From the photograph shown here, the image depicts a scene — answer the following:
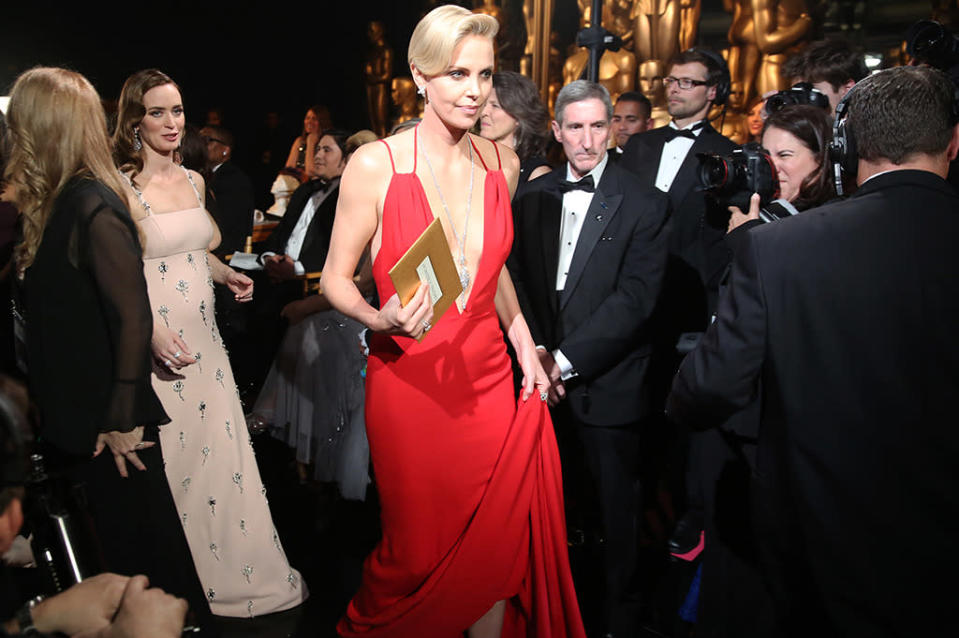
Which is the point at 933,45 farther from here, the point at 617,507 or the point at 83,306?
the point at 83,306

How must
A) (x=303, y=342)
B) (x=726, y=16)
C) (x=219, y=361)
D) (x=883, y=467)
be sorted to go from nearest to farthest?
(x=883, y=467)
(x=219, y=361)
(x=303, y=342)
(x=726, y=16)

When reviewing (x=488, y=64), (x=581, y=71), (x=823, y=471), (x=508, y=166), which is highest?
(x=581, y=71)

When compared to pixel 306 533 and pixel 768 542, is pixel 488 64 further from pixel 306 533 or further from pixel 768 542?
pixel 306 533

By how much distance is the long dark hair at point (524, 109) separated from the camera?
150 inches

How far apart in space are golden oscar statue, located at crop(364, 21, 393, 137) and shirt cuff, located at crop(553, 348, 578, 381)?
768 cm

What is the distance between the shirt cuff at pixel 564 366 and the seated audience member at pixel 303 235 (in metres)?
1.80

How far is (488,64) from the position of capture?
2252 millimetres

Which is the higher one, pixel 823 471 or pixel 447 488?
pixel 823 471

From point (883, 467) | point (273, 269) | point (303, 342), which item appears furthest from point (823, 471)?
point (273, 269)

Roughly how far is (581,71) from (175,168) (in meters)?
6.50

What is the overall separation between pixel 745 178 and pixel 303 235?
271 cm

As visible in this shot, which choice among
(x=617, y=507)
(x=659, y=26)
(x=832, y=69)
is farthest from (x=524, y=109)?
(x=659, y=26)

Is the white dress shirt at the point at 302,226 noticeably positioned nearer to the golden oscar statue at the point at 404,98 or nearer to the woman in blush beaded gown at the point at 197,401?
the woman in blush beaded gown at the point at 197,401

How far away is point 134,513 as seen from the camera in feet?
7.47
